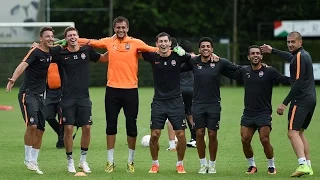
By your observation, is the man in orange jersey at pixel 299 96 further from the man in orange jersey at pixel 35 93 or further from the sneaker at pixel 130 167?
the man in orange jersey at pixel 35 93

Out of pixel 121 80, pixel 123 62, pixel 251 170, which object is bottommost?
pixel 251 170

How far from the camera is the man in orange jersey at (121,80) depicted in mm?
14273

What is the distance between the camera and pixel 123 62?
46.8ft

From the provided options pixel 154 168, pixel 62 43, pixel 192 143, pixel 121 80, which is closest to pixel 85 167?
pixel 154 168

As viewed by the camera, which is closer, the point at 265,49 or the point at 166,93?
the point at 265,49

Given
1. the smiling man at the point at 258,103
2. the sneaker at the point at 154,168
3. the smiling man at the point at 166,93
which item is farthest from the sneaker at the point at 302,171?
the sneaker at the point at 154,168

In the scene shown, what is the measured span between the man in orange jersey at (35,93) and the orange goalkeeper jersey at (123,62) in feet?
2.03

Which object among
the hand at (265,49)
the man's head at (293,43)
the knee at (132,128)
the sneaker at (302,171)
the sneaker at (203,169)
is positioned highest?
the man's head at (293,43)

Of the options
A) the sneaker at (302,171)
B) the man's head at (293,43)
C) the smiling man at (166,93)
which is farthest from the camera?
the smiling man at (166,93)

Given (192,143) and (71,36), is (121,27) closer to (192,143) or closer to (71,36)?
(71,36)

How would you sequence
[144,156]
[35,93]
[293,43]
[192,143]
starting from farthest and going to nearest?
[192,143], [144,156], [35,93], [293,43]

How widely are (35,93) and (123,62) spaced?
62.8 inches

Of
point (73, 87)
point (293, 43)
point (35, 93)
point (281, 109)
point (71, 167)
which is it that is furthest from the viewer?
point (35, 93)

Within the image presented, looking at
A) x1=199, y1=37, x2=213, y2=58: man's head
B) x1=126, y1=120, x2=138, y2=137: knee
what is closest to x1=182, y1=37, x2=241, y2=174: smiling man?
x1=199, y1=37, x2=213, y2=58: man's head
